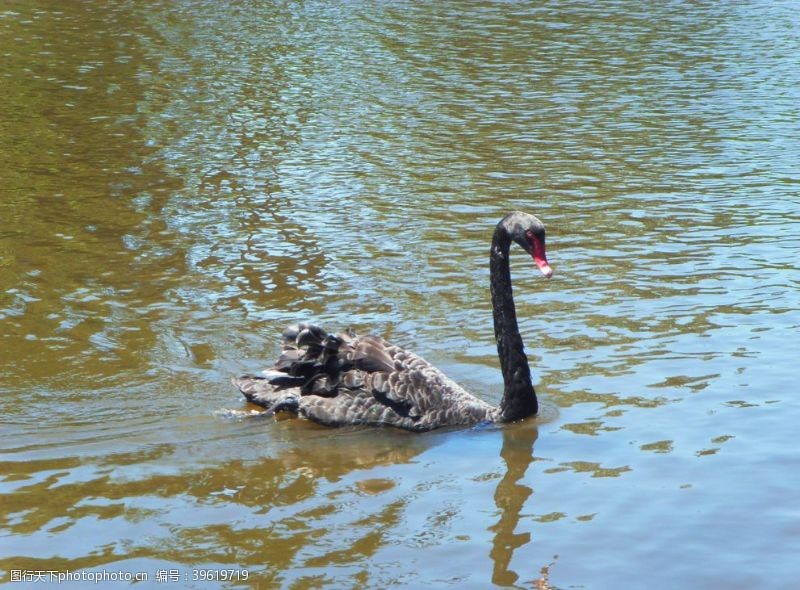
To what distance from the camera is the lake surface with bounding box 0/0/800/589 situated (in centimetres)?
653

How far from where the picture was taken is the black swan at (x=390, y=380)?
319 inches

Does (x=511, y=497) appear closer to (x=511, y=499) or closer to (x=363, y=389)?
(x=511, y=499)

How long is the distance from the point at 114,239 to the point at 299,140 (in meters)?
4.81

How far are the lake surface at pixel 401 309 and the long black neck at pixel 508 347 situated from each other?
0.55 feet

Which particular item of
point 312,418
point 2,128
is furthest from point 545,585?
point 2,128

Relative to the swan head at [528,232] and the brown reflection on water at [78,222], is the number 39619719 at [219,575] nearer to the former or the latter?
the swan head at [528,232]

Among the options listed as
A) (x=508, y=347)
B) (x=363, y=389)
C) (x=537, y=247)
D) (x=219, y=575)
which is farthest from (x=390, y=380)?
(x=219, y=575)

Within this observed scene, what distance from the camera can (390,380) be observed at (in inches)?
322

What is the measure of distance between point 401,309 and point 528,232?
2.44 m

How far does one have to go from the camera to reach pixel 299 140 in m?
16.5

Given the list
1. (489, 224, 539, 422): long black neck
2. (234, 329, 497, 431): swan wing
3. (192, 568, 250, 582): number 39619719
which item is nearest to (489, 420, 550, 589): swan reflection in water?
(489, 224, 539, 422): long black neck

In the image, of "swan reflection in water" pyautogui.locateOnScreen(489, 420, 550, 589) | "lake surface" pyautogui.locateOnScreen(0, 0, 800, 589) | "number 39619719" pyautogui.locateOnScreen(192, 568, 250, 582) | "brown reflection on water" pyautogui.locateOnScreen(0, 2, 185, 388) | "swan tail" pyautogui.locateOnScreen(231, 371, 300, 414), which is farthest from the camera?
"brown reflection on water" pyautogui.locateOnScreen(0, 2, 185, 388)

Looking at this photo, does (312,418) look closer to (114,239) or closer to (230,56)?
(114,239)

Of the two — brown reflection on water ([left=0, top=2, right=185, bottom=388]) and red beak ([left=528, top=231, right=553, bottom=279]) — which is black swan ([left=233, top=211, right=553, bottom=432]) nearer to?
red beak ([left=528, top=231, right=553, bottom=279])
